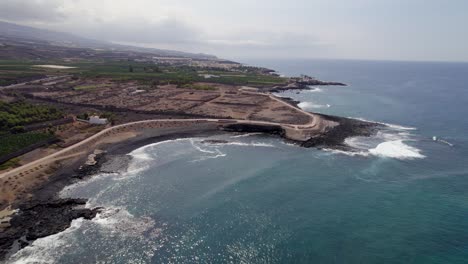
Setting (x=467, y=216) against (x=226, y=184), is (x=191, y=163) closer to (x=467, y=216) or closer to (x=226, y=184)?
(x=226, y=184)

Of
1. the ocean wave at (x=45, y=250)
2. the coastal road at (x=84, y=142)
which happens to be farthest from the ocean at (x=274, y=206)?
the coastal road at (x=84, y=142)

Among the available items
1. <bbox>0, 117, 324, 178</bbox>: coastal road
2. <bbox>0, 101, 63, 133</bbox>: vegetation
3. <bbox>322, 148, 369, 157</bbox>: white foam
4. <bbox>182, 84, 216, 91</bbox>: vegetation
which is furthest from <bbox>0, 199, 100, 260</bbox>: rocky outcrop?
<bbox>182, 84, 216, 91</bbox>: vegetation

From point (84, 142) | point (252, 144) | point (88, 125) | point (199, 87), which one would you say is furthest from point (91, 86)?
point (252, 144)

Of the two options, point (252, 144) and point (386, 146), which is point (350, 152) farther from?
point (252, 144)

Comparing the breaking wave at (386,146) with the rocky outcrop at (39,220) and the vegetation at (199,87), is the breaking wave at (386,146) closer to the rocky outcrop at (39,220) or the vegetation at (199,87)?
the rocky outcrop at (39,220)

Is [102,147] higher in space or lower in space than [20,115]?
lower
